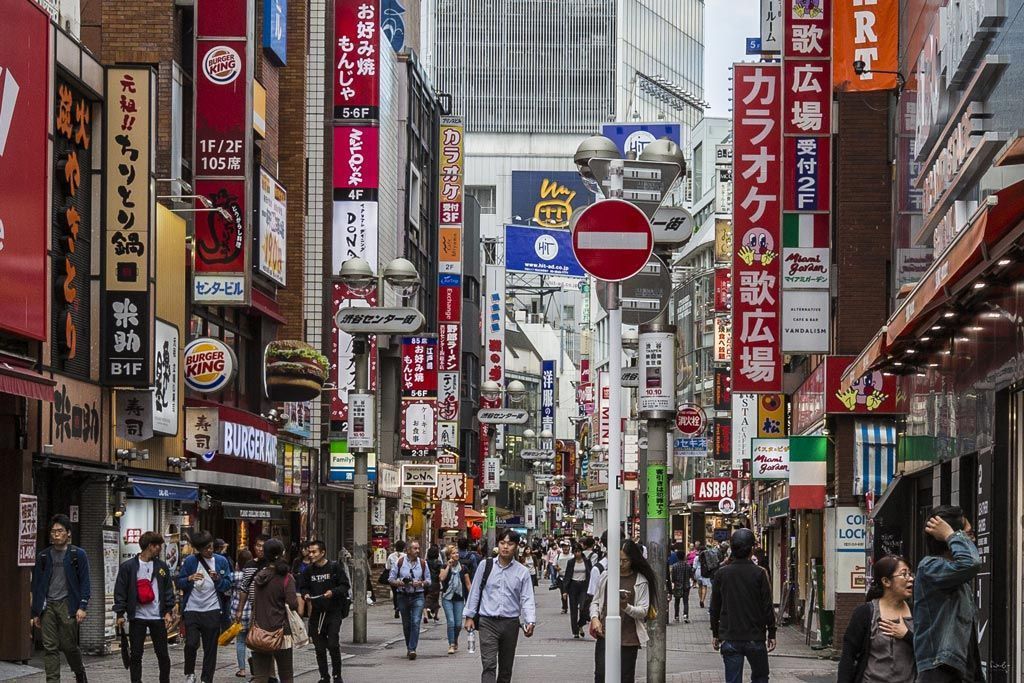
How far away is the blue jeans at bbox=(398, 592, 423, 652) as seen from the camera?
27.0 metres

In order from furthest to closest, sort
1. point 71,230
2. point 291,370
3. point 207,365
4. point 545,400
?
point 545,400, point 291,370, point 207,365, point 71,230

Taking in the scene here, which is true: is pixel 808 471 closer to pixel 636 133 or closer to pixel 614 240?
pixel 636 133

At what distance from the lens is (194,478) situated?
31375mm

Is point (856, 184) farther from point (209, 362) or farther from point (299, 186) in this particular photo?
point (299, 186)

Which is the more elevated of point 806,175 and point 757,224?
point 806,175

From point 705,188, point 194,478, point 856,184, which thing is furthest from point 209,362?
point 705,188

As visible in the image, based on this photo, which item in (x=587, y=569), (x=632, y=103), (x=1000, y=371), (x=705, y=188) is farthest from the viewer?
(x=632, y=103)

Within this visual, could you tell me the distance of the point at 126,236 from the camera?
26.4 meters

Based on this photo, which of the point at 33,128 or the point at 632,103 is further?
the point at 632,103

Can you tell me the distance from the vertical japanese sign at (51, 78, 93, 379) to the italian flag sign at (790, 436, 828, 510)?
1153 cm

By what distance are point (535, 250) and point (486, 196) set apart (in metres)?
36.0

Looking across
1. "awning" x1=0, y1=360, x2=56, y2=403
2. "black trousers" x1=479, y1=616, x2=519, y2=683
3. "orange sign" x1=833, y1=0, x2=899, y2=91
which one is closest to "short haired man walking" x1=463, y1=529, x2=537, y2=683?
"black trousers" x1=479, y1=616, x2=519, y2=683

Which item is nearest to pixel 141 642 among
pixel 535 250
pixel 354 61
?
pixel 354 61

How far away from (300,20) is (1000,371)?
32707 millimetres
